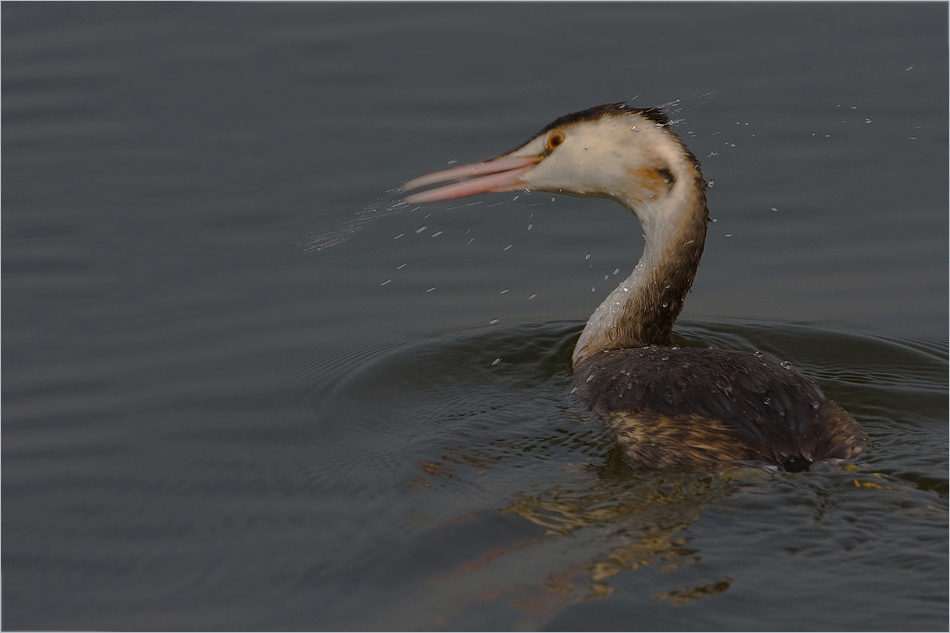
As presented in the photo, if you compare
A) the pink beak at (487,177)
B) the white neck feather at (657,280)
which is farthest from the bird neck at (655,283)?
the pink beak at (487,177)

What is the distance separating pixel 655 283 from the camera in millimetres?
6668

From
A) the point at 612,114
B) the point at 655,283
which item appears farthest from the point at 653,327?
the point at 612,114

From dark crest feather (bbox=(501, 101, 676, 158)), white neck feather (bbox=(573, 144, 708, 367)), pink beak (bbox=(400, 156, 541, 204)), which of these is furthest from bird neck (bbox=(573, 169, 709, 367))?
pink beak (bbox=(400, 156, 541, 204))

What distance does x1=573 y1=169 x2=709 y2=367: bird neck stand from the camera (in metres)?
6.56

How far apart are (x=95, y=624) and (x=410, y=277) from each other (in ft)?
13.6

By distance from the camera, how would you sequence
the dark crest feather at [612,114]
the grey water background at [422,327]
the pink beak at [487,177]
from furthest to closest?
the pink beak at [487,177] < the dark crest feather at [612,114] < the grey water background at [422,327]

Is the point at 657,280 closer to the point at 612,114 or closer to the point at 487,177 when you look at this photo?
the point at 612,114

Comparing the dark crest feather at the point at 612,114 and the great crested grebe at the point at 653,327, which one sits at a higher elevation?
the dark crest feather at the point at 612,114

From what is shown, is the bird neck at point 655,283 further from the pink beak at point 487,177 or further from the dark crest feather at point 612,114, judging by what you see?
the pink beak at point 487,177

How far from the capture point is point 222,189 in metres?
8.61

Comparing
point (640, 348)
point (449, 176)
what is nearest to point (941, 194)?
point (640, 348)

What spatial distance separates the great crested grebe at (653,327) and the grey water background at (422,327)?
0.22 metres

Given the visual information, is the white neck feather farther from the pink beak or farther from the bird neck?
the pink beak

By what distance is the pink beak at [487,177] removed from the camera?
22.0 feet
